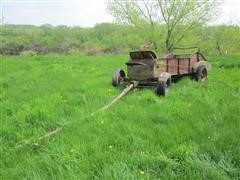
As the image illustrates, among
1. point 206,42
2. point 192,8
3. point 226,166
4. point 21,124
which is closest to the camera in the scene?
point 226,166

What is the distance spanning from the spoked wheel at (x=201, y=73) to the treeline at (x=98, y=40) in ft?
48.9

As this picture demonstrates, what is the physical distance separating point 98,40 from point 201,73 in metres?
67.6

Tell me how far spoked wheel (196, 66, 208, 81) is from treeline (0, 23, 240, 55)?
587 inches

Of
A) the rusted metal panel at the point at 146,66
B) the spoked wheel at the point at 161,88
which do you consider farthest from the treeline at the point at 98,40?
the spoked wheel at the point at 161,88

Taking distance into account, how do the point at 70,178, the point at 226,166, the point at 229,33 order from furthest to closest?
the point at 229,33 < the point at 226,166 < the point at 70,178

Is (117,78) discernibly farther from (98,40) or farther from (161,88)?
(98,40)

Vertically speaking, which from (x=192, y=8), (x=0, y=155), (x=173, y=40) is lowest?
(x=0, y=155)

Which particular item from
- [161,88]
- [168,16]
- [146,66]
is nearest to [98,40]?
[168,16]

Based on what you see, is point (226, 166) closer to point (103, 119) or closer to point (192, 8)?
point (103, 119)

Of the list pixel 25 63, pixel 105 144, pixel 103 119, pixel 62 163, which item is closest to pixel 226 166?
pixel 105 144

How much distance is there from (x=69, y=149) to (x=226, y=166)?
2152 millimetres

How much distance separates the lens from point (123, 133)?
5.67m

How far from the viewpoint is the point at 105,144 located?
5.20 meters

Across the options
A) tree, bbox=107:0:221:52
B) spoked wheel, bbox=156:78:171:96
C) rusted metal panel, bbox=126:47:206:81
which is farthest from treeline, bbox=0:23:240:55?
spoked wheel, bbox=156:78:171:96
